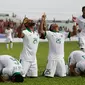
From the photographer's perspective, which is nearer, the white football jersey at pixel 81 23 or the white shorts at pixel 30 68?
the white shorts at pixel 30 68

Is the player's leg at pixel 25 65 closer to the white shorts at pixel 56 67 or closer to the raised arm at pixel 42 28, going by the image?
the white shorts at pixel 56 67

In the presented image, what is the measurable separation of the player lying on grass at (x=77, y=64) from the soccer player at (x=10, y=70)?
6.86 feet

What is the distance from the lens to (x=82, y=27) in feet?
42.2

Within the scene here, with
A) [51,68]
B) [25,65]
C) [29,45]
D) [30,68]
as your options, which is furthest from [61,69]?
[29,45]

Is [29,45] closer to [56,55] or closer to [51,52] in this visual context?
[51,52]

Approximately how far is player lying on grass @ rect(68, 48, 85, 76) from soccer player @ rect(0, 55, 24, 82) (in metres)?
2.09

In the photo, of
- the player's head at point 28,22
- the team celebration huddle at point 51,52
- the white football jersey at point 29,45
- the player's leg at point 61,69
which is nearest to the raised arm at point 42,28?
the team celebration huddle at point 51,52

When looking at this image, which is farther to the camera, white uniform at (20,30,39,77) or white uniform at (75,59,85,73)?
white uniform at (20,30,39,77)

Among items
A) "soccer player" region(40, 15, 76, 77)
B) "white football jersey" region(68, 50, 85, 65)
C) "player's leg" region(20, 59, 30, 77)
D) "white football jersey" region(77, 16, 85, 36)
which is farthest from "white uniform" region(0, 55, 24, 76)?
"white football jersey" region(77, 16, 85, 36)

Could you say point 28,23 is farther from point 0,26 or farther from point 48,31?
point 0,26

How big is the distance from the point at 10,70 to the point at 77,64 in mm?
2517

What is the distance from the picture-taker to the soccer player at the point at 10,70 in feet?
35.1

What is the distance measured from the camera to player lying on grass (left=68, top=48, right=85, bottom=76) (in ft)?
40.2

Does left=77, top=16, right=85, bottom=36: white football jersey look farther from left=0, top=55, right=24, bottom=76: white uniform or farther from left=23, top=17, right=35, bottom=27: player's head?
left=0, top=55, right=24, bottom=76: white uniform
